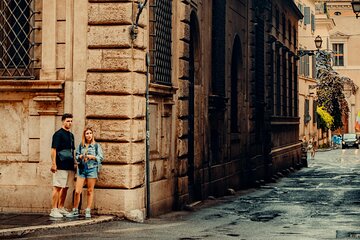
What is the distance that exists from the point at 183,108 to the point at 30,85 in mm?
4759

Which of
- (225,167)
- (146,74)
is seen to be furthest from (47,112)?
(225,167)

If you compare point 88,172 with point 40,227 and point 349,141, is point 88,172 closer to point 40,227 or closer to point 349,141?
point 40,227

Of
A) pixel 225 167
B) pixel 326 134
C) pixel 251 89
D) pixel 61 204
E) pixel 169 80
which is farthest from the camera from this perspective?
pixel 326 134

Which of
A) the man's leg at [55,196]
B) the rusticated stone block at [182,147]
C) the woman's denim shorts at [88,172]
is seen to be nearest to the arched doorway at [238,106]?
the rusticated stone block at [182,147]

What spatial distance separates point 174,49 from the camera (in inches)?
779

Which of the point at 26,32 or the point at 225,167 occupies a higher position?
the point at 26,32

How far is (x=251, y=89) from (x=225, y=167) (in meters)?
6.07

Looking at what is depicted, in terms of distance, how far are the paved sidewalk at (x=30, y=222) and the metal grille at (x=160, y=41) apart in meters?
3.94

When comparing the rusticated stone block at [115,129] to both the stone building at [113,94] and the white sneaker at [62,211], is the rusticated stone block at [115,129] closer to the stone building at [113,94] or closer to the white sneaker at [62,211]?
the stone building at [113,94]

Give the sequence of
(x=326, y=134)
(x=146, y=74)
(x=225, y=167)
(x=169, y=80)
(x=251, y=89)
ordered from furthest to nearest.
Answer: (x=326, y=134) < (x=251, y=89) < (x=225, y=167) < (x=169, y=80) < (x=146, y=74)

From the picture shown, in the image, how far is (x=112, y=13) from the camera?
16125mm

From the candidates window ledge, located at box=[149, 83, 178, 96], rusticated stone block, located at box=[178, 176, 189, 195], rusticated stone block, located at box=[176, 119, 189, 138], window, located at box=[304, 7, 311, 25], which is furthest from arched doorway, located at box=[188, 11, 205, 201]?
window, located at box=[304, 7, 311, 25]

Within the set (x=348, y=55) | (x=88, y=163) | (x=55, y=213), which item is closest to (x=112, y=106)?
(x=88, y=163)

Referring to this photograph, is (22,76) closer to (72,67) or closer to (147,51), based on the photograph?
(72,67)
